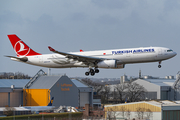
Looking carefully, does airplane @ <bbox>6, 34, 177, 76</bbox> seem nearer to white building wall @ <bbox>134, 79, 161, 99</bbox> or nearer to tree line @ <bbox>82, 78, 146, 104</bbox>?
tree line @ <bbox>82, 78, 146, 104</bbox>

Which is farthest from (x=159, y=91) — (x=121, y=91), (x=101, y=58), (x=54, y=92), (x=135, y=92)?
(x=101, y=58)

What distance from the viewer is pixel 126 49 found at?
191 feet

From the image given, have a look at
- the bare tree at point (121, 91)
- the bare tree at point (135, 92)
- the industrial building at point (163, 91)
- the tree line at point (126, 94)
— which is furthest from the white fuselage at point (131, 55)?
the industrial building at point (163, 91)

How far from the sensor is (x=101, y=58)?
5944cm

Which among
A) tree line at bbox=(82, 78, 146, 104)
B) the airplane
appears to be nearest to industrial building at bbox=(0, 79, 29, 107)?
the airplane

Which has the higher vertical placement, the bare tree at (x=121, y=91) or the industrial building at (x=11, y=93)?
the industrial building at (x=11, y=93)

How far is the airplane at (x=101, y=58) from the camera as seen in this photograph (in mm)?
57188

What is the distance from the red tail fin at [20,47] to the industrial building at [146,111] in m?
22.0

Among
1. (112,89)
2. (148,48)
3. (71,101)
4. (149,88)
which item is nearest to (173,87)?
(149,88)

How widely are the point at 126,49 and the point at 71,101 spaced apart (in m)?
43.3

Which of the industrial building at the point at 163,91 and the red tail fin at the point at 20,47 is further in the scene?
the industrial building at the point at 163,91

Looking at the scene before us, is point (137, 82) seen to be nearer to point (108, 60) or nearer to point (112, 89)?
point (112, 89)

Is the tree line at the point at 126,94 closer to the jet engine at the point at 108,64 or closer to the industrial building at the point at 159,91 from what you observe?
the industrial building at the point at 159,91

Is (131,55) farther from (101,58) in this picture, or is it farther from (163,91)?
(163,91)
